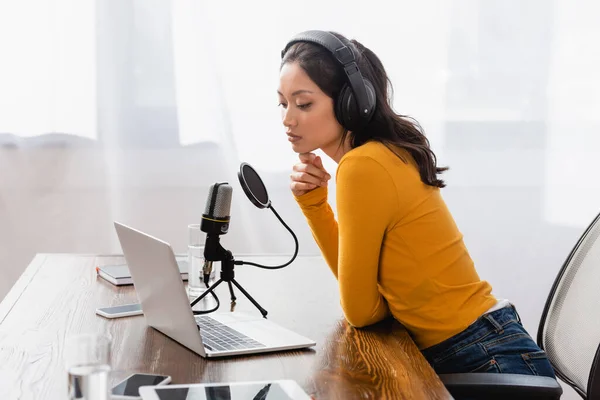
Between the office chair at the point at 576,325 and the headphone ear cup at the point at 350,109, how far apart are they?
48 centimetres

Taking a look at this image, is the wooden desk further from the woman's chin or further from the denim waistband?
the woman's chin

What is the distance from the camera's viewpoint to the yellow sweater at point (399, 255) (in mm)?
1380

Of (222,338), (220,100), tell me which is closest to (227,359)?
(222,338)

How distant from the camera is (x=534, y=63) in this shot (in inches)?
110

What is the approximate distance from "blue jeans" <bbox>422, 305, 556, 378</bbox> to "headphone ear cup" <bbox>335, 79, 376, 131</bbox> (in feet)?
1.44

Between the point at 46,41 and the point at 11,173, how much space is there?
0.47 meters

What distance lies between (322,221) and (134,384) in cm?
75

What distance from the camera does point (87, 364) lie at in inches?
32.7

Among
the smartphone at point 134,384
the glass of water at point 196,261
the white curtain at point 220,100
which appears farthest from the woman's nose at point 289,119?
the white curtain at point 220,100

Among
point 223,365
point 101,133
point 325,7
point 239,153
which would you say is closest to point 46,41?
point 101,133

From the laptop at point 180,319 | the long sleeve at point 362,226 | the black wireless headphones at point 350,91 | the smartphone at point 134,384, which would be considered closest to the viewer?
the smartphone at point 134,384

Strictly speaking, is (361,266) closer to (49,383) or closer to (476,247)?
(49,383)

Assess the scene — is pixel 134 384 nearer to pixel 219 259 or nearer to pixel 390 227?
pixel 219 259

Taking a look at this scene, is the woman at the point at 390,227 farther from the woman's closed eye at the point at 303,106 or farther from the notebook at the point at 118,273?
the notebook at the point at 118,273
